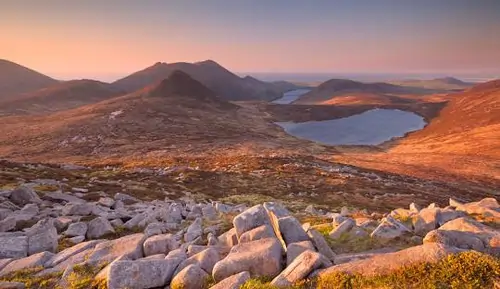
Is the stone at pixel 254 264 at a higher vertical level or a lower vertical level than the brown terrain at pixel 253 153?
higher

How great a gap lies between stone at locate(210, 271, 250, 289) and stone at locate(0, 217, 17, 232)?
41.9 feet

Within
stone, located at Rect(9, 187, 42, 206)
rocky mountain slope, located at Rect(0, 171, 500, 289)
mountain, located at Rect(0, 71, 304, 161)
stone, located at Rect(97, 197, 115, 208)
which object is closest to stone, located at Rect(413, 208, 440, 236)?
rocky mountain slope, located at Rect(0, 171, 500, 289)

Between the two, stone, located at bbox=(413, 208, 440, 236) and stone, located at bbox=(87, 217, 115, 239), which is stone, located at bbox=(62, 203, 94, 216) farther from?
stone, located at bbox=(413, 208, 440, 236)

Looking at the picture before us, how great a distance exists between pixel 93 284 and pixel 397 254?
8.68 meters

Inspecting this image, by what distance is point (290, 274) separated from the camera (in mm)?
9438

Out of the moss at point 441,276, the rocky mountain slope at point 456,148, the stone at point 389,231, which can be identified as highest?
the moss at point 441,276

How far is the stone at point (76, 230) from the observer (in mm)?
16922

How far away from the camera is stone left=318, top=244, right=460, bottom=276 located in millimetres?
8844

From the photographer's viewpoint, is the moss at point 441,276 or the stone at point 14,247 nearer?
the moss at point 441,276

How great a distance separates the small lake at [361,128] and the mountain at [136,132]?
43.7 feet

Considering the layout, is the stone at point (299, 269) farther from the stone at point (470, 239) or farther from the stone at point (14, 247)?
the stone at point (14, 247)

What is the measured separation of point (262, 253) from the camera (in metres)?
10.5

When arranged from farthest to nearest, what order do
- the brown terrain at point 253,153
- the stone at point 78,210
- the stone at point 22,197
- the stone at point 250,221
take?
1. the brown terrain at point 253,153
2. the stone at point 22,197
3. the stone at point 78,210
4. the stone at point 250,221

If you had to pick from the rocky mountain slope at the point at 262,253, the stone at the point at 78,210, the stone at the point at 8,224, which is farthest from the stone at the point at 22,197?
the stone at the point at 8,224
